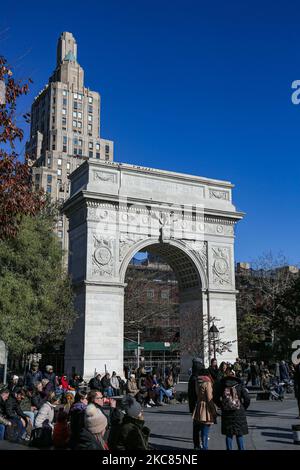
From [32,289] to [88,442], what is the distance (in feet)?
61.5

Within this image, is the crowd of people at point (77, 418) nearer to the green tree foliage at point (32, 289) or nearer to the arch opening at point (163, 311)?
the green tree foliage at point (32, 289)

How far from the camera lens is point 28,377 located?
18.6 metres

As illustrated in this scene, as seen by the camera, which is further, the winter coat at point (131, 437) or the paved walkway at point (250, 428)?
the paved walkway at point (250, 428)

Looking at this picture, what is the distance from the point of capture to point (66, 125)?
86500mm

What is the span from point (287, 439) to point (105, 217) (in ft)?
66.6

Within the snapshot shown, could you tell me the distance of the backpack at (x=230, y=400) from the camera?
8664 mm

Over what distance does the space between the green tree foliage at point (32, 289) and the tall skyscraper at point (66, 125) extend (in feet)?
176

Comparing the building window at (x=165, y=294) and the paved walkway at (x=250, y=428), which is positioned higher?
the building window at (x=165, y=294)

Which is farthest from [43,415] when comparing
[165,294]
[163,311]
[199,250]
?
[165,294]

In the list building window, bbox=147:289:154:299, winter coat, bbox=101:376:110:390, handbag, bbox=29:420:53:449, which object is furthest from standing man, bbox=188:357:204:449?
building window, bbox=147:289:154:299

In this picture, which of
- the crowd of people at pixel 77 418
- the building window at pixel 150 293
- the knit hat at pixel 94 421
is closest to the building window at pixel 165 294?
the building window at pixel 150 293

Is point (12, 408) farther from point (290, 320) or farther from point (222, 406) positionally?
point (290, 320)

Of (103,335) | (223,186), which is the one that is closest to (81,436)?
(103,335)
